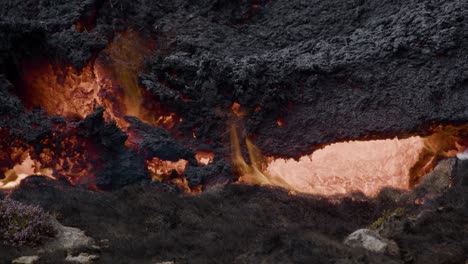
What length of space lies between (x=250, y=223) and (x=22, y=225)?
5.72 m

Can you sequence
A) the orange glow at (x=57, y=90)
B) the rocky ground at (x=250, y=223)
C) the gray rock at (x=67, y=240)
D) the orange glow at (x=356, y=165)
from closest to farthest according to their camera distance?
the rocky ground at (x=250, y=223) < the gray rock at (x=67, y=240) < the orange glow at (x=356, y=165) < the orange glow at (x=57, y=90)

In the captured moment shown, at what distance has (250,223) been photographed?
12.9 metres

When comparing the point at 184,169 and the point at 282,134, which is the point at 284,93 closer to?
the point at 282,134

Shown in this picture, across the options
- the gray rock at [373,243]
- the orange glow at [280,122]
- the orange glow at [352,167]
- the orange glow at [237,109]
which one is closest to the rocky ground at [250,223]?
the gray rock at [373,243]

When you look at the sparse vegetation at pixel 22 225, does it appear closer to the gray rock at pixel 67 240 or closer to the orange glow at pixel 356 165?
the gray rock at pixel 67 240

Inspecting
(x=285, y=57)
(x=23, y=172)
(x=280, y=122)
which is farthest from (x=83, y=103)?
(x=285, y=57)

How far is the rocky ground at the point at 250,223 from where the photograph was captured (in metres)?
9.17

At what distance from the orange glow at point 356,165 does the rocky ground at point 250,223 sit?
4.63 feet

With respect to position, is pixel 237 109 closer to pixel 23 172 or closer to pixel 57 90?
pixel 57 90

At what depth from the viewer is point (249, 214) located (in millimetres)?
14078

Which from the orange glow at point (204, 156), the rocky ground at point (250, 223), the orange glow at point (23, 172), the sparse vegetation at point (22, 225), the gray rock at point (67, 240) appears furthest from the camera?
the orange glow at point (204, 156)

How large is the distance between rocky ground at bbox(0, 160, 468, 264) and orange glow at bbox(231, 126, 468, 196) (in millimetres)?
1412

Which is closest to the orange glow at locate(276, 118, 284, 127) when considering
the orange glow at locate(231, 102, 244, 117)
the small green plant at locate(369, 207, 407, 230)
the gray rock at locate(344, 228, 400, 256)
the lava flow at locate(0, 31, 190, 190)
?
the orange glow at locate(231, 102, 244, 117)

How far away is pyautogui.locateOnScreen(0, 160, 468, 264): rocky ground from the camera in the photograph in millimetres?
9172
